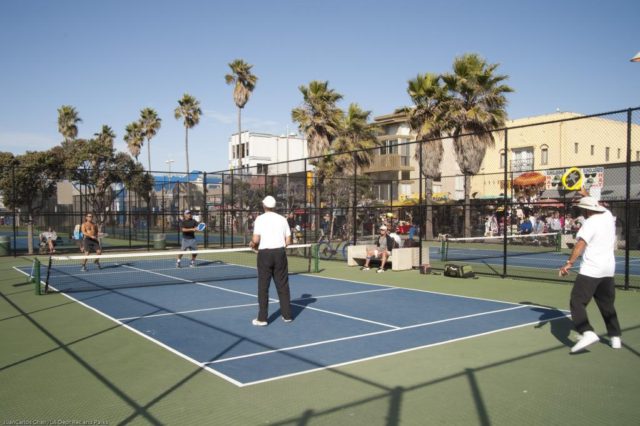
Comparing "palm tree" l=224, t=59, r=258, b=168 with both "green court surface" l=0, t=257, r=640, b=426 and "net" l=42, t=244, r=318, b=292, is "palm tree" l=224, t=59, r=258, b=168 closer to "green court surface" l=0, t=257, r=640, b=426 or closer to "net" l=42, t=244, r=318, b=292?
"net" l=42, t=244, r=318, b=292

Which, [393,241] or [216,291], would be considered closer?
[216,291]

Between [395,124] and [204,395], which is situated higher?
[395,124]

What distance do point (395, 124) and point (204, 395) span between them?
146 ft

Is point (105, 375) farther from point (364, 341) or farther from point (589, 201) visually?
point (589, 201)

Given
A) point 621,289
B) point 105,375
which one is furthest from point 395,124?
point 105,375

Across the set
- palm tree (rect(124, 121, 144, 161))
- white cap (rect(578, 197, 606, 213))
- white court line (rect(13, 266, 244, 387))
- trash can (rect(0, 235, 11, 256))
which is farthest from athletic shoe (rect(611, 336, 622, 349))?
palm tree (rect(124, 121, 144, 161))

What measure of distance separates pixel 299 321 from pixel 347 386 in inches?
137

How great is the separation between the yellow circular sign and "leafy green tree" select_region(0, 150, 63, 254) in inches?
997

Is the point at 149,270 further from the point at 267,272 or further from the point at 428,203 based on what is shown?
the point at 428,203

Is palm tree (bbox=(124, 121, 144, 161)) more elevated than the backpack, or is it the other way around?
palm tree (bbox=(124, 121, 144, 161))

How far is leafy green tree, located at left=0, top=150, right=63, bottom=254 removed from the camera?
24.5 metres

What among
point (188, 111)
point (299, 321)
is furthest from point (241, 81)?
point (299, 321)

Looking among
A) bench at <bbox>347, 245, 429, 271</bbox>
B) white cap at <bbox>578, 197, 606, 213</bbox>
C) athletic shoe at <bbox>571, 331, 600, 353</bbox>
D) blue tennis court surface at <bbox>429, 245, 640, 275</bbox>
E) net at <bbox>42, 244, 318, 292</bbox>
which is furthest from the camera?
Answer: blue tennis court surface at <bbox>429, 245, 640, 275</bbox>

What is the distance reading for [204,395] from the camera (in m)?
5.45
